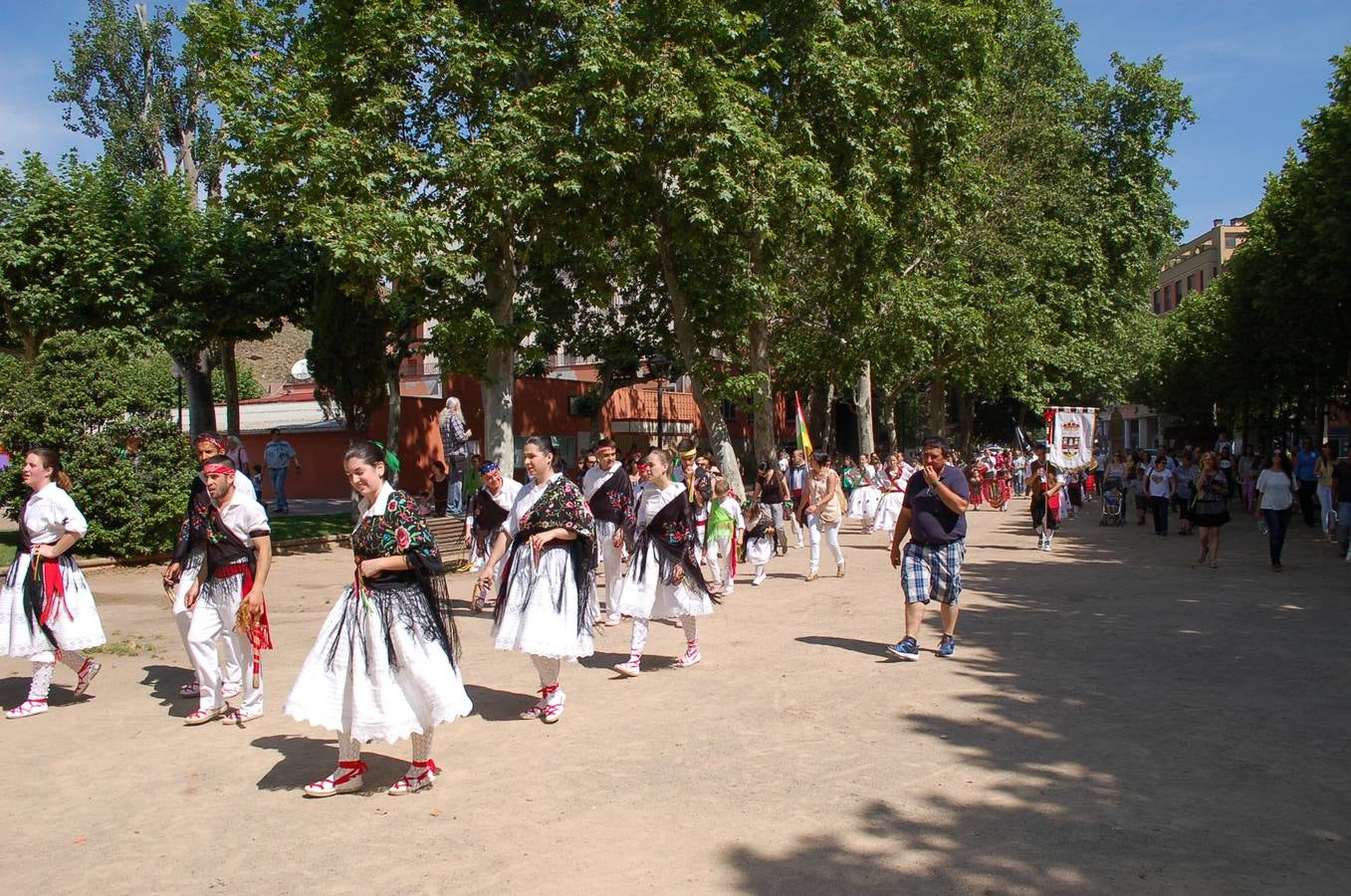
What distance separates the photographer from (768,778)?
5812mm

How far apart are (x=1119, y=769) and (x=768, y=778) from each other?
1.91 metres

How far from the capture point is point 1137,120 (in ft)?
132

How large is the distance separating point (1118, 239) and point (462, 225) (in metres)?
29.6

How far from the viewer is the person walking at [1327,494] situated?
18.6 meters

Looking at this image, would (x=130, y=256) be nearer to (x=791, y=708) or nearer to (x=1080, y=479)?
(x=791, y=708)

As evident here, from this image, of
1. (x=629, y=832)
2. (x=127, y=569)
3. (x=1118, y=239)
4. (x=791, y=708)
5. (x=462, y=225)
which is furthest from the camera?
(x=1118, y=239)

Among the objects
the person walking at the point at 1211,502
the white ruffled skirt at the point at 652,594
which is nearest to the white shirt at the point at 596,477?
the white ruffled skirt at the point at 652,594

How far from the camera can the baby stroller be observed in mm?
22984

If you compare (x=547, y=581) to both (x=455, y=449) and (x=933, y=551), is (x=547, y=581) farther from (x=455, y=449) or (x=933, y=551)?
(x=455, y=449)

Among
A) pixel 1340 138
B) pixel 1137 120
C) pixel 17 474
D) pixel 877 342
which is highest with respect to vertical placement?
pixel 1137 120

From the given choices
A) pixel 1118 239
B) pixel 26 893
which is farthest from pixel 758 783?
pixel 1118 239

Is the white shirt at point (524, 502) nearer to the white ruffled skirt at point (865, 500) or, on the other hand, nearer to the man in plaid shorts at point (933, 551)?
the man in plaid shorts at point (933, 551)

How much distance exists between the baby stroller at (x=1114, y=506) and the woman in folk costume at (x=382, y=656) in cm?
2008

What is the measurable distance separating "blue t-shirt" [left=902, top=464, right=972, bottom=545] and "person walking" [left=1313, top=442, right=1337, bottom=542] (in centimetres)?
1260
